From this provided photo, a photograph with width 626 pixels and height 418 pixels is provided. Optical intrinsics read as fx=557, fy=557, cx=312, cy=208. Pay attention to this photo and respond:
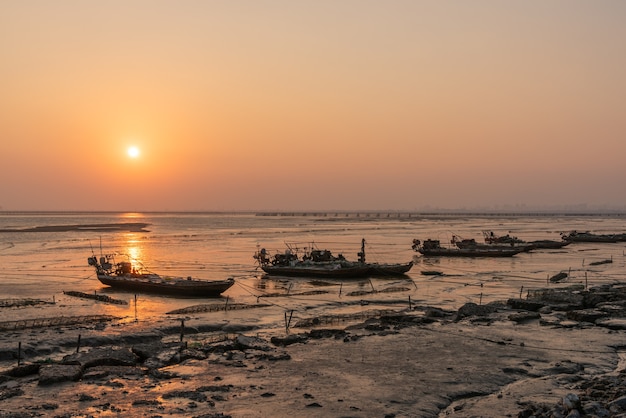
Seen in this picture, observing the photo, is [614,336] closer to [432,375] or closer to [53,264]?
[432,375]

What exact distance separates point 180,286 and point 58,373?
2083cm

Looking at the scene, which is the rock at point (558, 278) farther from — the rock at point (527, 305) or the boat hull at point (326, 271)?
the boat hull at point (326, 271)

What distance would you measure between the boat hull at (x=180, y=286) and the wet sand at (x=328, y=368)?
10631mm

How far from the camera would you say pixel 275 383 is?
686 inches

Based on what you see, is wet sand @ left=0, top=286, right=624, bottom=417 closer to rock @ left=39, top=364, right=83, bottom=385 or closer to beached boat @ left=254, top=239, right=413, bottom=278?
rock @ left=39, top=364, right=83, bottom=385

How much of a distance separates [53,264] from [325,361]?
4869 cm

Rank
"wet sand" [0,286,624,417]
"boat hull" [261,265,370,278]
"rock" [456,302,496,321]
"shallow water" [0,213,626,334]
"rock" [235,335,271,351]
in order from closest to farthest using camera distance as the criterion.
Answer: "wet sand" [0,286,624,417] < "rock" [235,335,271,351] < "rock" [456,302,496,321] < "shallow water" [0,213,626,334] < "boat hull" [261,265,370,278]

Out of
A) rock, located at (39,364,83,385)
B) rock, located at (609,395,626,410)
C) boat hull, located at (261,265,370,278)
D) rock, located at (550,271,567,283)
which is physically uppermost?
rock, located at (609,395,626,410)

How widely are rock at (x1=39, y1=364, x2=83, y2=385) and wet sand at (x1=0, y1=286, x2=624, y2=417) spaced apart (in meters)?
0.16

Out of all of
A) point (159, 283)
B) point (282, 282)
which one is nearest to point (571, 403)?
point (159, 283)

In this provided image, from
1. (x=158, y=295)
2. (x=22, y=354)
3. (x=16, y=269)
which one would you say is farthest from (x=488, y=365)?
(x=16, y=269)

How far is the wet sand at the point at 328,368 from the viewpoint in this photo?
605 inches

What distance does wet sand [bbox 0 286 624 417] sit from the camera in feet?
50.4

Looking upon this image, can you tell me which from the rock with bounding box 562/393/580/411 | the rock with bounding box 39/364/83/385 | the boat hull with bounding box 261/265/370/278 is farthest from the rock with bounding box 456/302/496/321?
the boat hull with bounding box 261/265/370/278
